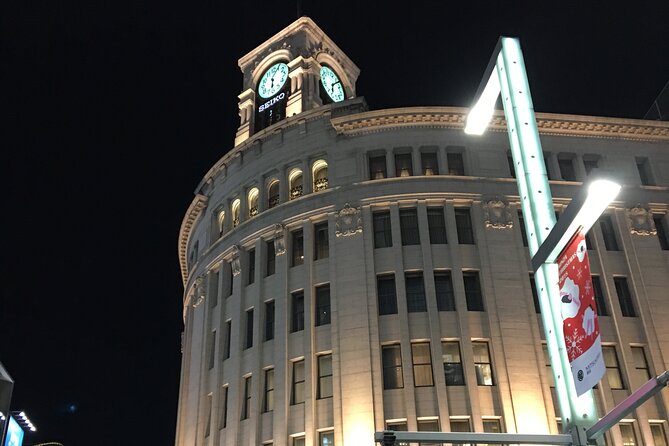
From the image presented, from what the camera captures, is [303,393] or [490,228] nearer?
[303,393]

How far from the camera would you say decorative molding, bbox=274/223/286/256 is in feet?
118

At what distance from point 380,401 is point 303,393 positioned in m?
4.20

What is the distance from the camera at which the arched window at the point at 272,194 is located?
3884cm

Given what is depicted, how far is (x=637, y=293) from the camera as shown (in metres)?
33.2

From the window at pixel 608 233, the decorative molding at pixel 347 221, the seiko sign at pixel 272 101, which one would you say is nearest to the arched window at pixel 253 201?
the decorative molding at pixel 347 221

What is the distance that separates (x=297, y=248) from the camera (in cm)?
3641

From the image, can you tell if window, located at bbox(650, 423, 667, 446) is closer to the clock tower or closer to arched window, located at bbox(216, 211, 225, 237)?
arched window, located at bbox(216, 211, 225, 237)

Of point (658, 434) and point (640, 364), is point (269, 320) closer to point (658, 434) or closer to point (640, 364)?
point (640, 364)

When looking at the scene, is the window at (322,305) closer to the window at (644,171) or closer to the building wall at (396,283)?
the building wall at (396,283)

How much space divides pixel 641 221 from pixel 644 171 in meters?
4.04

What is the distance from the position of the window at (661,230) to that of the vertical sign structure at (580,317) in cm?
2709

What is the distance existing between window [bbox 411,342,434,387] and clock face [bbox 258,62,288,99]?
27551mm

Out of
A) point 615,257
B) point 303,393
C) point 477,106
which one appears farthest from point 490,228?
point 477,106

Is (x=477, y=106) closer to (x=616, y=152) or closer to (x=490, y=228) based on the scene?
(x=490, y=228)
